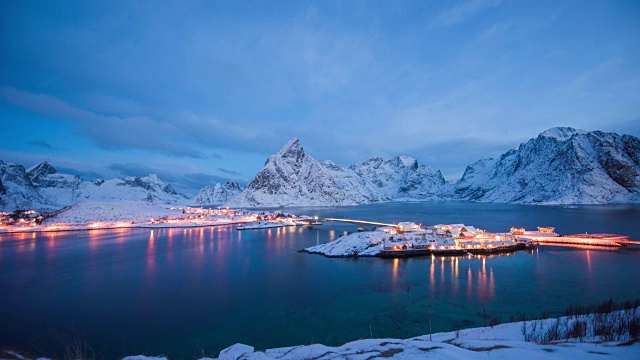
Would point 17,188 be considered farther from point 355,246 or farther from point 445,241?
point 445,241

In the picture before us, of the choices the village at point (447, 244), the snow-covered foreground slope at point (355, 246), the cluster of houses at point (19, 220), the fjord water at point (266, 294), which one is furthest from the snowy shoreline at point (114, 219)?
the village at point (447, 244)

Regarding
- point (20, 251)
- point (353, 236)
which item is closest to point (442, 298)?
point (353, 236)

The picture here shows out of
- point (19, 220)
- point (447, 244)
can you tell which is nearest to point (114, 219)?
point (19, 220)

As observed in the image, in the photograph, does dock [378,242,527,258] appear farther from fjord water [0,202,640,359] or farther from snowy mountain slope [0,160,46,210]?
snowy mountain slope [0,160,46,210]

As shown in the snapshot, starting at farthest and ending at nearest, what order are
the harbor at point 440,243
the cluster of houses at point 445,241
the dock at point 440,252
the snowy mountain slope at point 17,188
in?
the snowy mountain slope at point 17,188 → the cluster of houses at point 445,241 → the harbor at point 440,243 → the dock at point 440,252

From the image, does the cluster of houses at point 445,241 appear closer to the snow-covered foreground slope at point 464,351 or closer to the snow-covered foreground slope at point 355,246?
the snow-covered foreground slope at point 355,246

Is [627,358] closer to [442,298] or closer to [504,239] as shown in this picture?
[442,298]

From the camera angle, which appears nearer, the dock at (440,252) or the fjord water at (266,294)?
the fjord water at (266,294)

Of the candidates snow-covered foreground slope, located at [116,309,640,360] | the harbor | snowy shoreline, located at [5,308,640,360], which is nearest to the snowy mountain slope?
the harbor

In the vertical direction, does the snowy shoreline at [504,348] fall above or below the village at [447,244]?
above
